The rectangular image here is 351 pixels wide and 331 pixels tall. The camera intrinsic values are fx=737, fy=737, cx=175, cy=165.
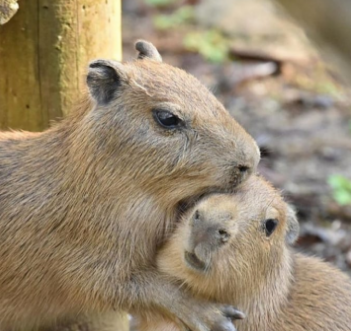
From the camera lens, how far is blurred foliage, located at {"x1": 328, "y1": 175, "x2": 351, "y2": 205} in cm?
764

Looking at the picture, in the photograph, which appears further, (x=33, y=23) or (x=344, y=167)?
(x=344, y=167)

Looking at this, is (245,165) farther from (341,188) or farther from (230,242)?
(341,188)

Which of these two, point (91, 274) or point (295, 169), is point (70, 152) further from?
point (295, 169)

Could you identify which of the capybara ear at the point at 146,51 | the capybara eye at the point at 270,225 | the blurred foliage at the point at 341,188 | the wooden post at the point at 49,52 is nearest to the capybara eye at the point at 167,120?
the capybara ear at the point at 146,51

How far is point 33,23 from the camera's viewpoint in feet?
14.1

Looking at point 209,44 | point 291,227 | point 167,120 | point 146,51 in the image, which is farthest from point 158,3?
point 167,120

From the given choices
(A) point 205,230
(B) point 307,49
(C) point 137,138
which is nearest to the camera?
(A) point 205,230

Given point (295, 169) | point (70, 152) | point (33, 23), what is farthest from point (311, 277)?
point (295, 169)

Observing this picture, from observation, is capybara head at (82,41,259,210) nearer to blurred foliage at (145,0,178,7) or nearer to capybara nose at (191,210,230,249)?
capybara nose at (191,210,230,249)

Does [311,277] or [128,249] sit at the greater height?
[128,249]

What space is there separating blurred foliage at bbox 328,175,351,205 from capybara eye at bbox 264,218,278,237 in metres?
3.89

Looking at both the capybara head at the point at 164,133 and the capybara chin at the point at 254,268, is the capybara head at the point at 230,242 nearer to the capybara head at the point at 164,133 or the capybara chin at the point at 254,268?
the capybara chin at the point at 254,268

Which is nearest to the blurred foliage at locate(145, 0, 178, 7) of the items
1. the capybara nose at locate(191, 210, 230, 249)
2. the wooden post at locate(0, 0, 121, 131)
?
the wooden post at locate(0, 0, 121, 131)

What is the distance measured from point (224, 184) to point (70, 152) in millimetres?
898
